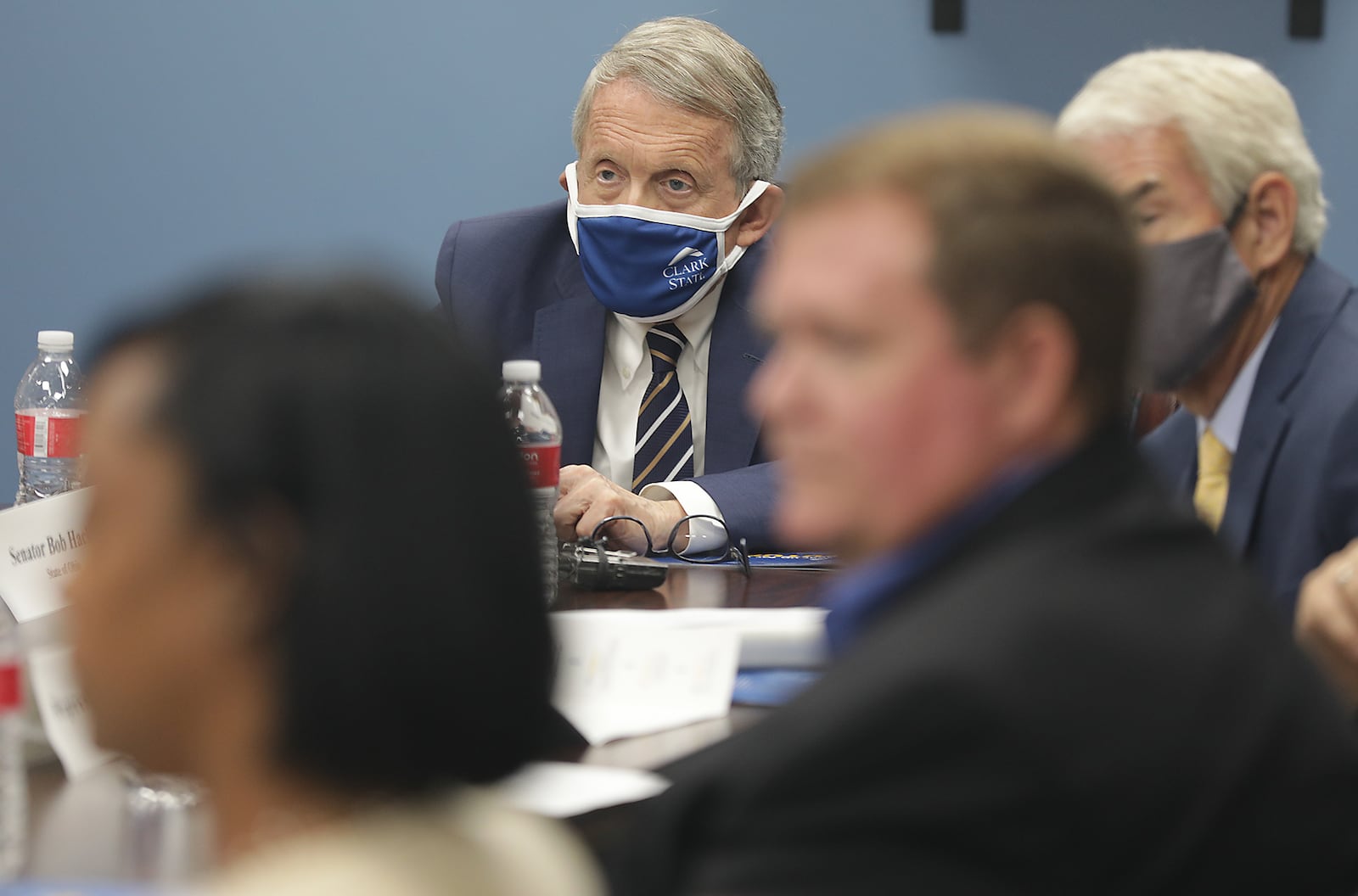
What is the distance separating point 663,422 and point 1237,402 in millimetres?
1071

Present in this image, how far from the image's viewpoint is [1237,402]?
5.63 ft

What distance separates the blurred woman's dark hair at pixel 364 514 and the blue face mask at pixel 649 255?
1.84 meters

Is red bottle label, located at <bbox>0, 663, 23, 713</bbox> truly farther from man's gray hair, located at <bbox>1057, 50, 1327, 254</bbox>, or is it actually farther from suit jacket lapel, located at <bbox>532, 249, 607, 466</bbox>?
suit jacket lapel, located at <bbox>532, 249, 607, 466</bbox>

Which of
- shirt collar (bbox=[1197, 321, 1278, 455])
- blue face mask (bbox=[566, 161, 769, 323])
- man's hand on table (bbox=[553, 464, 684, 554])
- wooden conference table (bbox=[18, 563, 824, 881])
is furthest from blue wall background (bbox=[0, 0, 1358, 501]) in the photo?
wooden conference table (bbox=[18, 563, 824, 881])

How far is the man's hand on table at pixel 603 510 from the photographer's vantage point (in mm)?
2137

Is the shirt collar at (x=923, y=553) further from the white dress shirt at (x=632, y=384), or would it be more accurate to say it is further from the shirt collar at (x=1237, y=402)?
the white dress shirt at (x=632, y=384)

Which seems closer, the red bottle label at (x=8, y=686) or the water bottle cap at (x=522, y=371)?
the red bottle label at (x=8, y=686)

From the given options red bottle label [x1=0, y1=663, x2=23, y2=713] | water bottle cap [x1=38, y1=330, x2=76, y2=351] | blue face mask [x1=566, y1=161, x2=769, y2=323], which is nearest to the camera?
red bottle label [x1=0, y1=663, x2=23, y2=713]

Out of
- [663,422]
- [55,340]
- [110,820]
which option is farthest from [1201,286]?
[55,340]

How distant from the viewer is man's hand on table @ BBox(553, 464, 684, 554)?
2137 mm

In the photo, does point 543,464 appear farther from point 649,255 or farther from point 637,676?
point 649,255

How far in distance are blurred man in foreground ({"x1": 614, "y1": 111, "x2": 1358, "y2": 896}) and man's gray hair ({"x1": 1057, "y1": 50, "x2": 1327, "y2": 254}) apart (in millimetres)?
847

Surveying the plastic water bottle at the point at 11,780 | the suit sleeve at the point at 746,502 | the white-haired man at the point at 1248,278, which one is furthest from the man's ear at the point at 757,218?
the plastic water bottle at the point at 11,780

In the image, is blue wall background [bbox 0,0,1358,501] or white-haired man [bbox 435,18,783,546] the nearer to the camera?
white-haired man [bbox 435,18,783,546]
